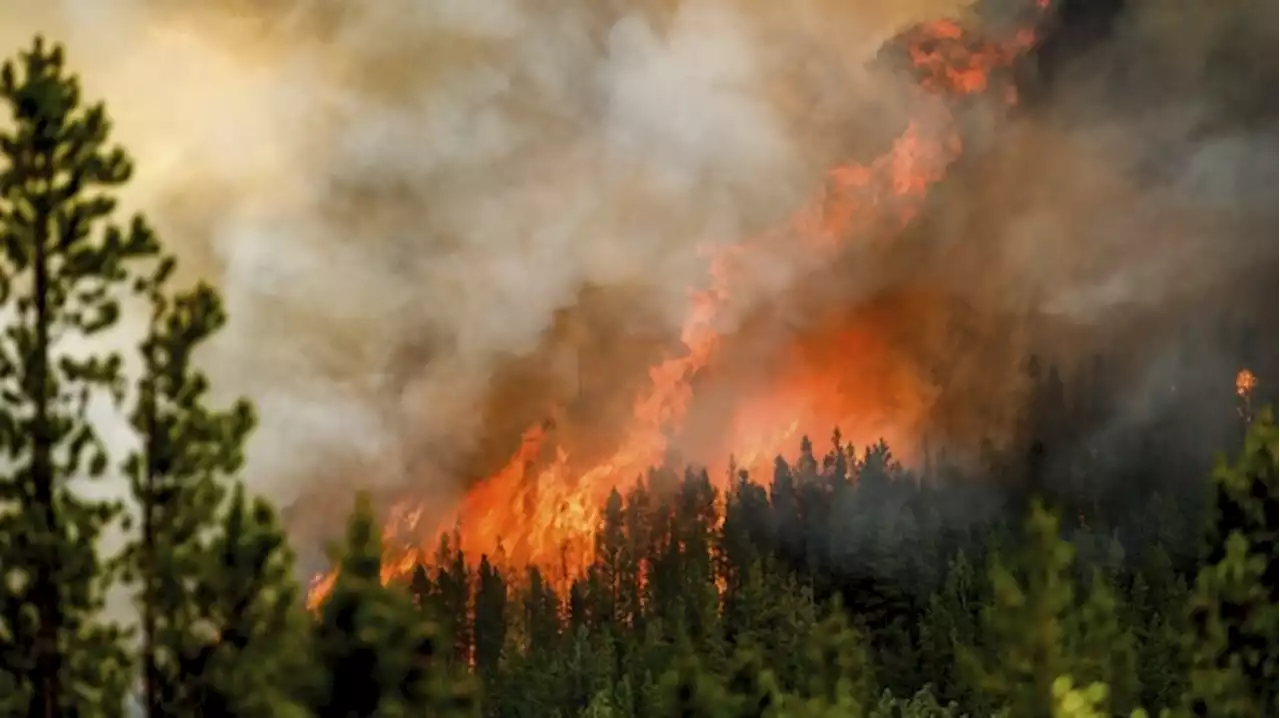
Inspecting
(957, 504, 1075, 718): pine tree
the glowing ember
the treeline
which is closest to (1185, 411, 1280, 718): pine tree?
the treeline

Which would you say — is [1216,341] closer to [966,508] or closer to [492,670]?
[966,508]

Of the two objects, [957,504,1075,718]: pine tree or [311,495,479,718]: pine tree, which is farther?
[957,504,1075,718]: pine tree

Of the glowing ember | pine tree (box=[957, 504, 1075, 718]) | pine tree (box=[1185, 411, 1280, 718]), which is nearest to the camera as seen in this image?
pine tree (box=[957, 504, 1075, 718])

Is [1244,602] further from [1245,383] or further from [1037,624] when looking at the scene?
[1245,383]

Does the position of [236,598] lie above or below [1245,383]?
below

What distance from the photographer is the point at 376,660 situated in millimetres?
Answer: 9297

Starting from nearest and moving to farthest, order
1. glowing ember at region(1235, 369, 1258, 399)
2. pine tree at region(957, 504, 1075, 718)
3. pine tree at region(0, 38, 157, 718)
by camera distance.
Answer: pine tree at region(0, 38, 157, 718) → pine tree at region(957, 504, 1075, 718) → glowing ember at region(1235, 369, 1258, 399)

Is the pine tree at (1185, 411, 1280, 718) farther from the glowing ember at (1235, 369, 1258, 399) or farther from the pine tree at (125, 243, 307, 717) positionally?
the glowing ember at (1235, 369, 1258, 399)

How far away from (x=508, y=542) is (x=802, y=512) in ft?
70.6

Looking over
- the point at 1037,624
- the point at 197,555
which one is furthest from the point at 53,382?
the point at 1037,624

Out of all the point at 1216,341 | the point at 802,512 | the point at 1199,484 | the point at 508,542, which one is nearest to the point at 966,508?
the point at 802,512

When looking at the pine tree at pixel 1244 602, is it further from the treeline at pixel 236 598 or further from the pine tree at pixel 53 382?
the pine tree at pixel 53 382

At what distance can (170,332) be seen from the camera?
31.8 feet

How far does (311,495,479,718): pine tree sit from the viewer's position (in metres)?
9.26
